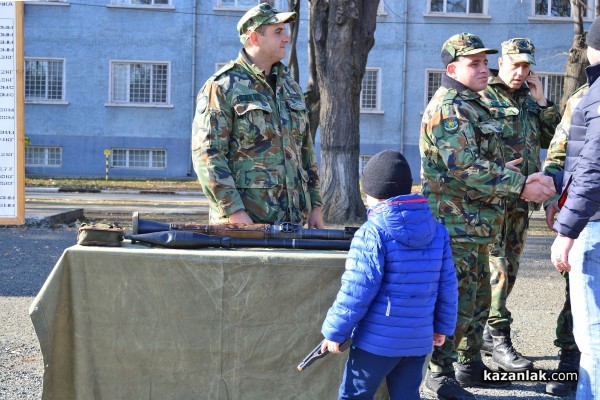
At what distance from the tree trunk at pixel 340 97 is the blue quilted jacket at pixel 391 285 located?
10063mm

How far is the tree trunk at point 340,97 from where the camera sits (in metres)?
13.6

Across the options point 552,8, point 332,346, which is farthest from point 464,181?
point 552,8

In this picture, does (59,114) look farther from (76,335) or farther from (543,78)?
(76,335)

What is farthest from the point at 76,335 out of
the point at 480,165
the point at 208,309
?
the point at 480,165

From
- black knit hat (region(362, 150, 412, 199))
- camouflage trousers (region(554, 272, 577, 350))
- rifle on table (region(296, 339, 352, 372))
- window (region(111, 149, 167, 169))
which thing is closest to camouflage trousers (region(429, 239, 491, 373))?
camouflage trousers (region(554, 272, 577, 350))

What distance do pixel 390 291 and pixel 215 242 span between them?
3.32 feet

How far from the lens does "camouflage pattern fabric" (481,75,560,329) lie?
19.1ft

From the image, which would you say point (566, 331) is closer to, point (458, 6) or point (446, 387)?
point (446, 387)

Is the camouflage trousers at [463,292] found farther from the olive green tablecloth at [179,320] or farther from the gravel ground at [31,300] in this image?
the olive green tablecloth at [179,320]

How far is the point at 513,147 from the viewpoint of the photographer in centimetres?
588

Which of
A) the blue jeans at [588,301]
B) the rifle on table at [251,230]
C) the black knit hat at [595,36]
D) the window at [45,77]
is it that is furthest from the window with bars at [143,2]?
the blue jeans at [588,301]

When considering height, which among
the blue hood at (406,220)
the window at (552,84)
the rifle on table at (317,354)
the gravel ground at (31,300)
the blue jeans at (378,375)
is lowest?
the gravel ground at (31,300)

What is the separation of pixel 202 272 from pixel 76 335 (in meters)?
0.67

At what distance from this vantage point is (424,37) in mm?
29797
